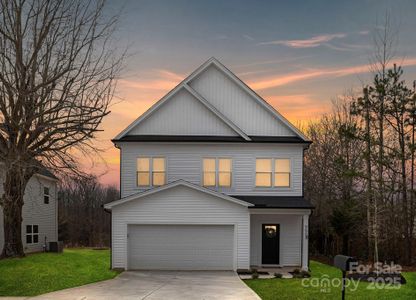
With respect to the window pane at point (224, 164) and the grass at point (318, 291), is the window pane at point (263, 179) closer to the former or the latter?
the window pane at point (224, 164)

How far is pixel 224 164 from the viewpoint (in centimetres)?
2302

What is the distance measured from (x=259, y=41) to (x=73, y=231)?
38137 mm

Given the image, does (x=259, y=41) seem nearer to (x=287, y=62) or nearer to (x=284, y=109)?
(x=287, y=62)

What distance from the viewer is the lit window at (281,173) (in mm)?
23094

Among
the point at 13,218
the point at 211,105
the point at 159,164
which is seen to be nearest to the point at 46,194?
the point at 13,218

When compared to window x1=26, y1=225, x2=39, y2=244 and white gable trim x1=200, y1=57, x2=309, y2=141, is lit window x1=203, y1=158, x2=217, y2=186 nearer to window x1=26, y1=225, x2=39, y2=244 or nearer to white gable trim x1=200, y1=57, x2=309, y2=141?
white gable trim x1=200, y1=57, x2=309, y2=141

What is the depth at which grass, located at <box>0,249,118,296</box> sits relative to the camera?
15297 mm

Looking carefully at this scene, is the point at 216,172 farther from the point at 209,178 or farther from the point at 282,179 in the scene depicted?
the point at 282,179

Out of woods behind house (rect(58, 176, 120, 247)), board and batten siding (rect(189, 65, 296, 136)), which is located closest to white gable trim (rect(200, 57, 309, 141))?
board and batten siding (rect(189, 65, 296, 136))

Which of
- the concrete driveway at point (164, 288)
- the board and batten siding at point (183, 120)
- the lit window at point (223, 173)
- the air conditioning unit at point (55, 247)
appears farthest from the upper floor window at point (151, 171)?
the air conditioning unit at point (55, 247)

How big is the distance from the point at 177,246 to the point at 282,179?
6777 mm

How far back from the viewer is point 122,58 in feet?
61.4

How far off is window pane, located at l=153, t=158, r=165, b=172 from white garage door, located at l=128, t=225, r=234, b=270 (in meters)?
3.33

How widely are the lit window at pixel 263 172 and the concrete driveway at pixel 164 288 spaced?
569cm
